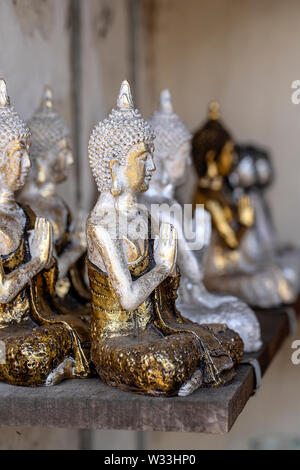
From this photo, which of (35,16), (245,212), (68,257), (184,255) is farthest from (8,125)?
(245,212)

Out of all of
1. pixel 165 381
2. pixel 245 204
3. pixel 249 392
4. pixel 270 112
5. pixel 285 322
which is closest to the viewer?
pixel 165 381

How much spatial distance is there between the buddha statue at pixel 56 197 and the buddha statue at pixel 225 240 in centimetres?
91

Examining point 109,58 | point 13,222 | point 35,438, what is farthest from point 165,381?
point 109,58

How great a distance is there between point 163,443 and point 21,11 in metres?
2.37

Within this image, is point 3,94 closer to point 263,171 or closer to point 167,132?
point 167,132

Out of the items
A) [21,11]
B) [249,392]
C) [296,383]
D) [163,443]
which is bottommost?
[163,443]

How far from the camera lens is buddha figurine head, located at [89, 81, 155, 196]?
2.28 m

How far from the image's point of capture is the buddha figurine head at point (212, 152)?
3590 mm

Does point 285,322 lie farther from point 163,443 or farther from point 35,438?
point 163,443

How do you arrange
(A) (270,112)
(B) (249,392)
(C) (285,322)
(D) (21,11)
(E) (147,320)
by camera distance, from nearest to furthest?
(E) (147,320) < (B) (249,392) < (D) (21,11) < (C) (285,322) < (A) (270,112)

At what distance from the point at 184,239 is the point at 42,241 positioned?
526mm

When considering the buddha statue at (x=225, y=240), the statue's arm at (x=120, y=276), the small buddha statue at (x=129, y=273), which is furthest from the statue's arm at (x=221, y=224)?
the statue's arm at (x=120, y=276)

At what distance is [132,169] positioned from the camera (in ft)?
7.57

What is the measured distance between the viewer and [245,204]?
3877 millimetres
